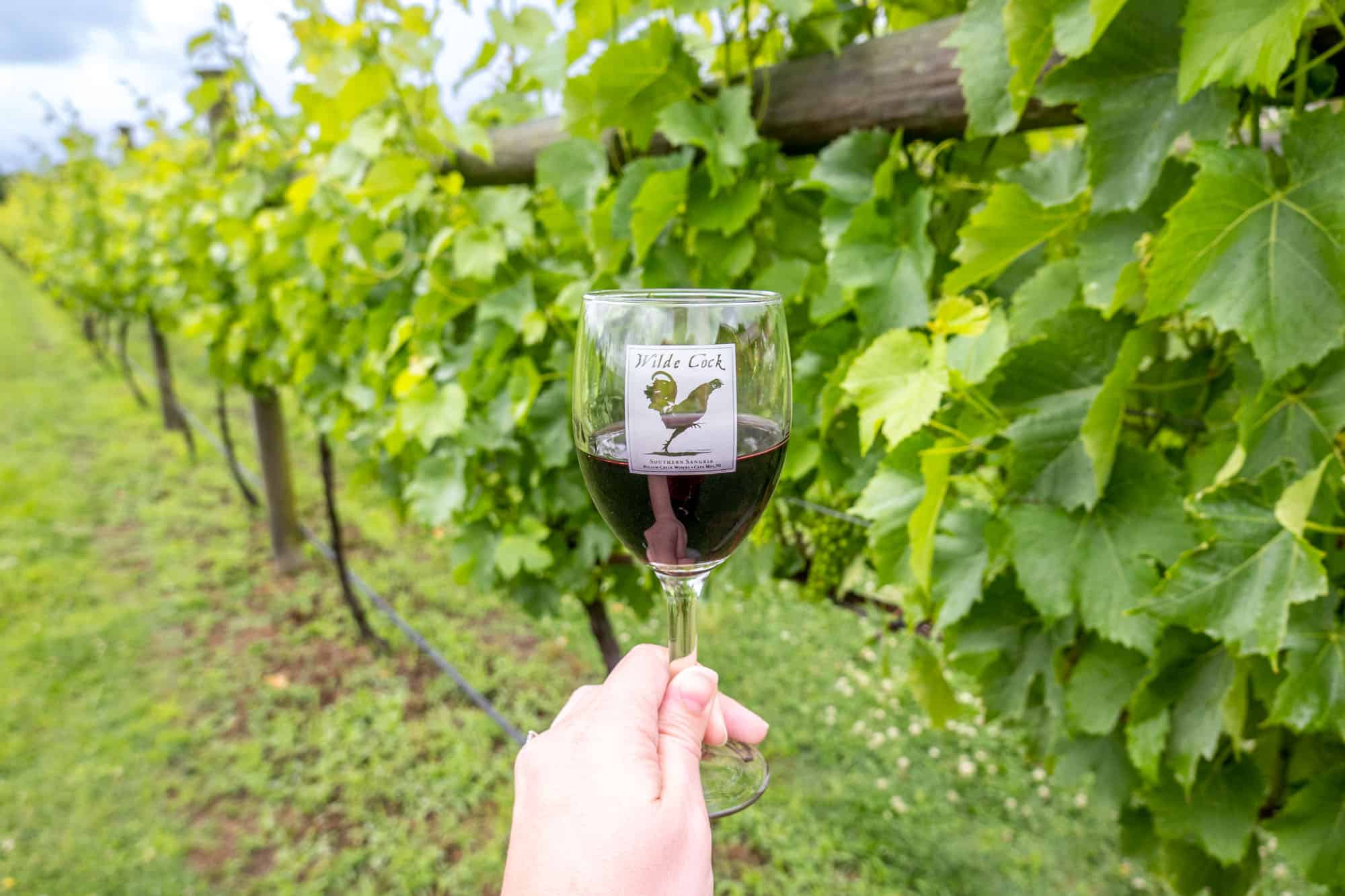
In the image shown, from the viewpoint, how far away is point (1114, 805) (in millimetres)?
1446

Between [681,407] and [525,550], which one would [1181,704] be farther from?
[525,550]

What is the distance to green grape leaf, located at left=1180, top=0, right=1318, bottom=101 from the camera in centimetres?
85

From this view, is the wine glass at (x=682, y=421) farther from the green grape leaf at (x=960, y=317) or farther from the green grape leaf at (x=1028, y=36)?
the green grape leaf at (x=1028, y=36)

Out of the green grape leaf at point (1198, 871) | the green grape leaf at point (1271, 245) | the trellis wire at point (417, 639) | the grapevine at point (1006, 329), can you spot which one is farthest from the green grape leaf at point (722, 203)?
the trellis wire at point (417, 639)

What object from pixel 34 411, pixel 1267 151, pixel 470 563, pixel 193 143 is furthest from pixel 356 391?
pixel 34 411

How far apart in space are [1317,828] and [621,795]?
112 centimetres

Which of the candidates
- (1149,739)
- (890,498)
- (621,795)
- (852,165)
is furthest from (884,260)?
(621,795)

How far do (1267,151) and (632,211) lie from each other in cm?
103

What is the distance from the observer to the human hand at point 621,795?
82cm

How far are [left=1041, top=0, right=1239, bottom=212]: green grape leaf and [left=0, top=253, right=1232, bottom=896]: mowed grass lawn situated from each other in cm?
115

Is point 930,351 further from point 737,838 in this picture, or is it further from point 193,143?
point 193,143

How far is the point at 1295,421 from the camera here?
106cm

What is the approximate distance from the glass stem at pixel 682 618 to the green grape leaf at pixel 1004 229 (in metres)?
0.65

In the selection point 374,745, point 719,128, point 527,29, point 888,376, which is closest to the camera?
point 888,376
